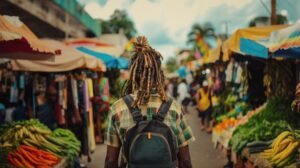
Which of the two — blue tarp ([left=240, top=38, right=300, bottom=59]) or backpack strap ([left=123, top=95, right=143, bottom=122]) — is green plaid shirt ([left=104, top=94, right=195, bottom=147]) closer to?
backpack strap ([left=123, top=95, right=143, bottom=122])

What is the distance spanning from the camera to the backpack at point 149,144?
3.09 metres

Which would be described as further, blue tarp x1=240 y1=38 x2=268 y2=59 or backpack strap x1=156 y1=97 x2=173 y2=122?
blue tarp x1=240 y1=38 x2=268 y2=59

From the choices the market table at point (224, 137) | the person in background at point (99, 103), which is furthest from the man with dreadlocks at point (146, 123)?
the person in background at point (99, 103)

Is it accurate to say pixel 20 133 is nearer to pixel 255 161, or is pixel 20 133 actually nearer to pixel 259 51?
pixel 255 161

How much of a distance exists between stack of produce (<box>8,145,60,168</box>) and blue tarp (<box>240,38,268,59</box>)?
139 inches

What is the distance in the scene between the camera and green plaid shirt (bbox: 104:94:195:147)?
10.7 feet

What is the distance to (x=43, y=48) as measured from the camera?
18.1 ft

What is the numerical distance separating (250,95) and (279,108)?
2.98 meters

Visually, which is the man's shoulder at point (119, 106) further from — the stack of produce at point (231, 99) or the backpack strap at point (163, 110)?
the stack of produce at point (231, 99)

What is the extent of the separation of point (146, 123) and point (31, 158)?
3231mm

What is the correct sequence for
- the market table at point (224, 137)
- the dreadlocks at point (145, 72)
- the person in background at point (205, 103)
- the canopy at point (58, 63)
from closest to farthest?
the dreadlocks at point (145, 72) < the canopy at point (58, 63) < the market table at point (224, 137) < the person in background at point (205, 103)

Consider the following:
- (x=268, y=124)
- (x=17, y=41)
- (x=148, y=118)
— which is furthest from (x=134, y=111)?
(x=268, y=124)

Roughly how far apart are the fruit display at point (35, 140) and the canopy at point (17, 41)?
102cm

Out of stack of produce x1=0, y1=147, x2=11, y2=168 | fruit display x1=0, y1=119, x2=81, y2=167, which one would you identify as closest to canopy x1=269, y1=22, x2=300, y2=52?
fruit display x1=0, y1=119, x2=81, y2=167
